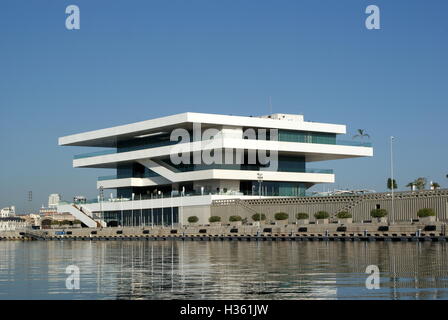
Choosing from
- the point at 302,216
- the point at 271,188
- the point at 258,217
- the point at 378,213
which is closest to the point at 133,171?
the point at 271,188

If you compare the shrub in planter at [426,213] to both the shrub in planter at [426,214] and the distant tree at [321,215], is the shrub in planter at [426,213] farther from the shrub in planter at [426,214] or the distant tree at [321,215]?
the distant tree at [321,215]

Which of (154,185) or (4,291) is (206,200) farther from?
(4,291)

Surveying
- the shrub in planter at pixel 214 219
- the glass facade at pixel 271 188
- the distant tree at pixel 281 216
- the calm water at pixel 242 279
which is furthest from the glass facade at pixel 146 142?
the calm water at pixel 242 279

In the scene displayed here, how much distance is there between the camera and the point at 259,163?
106 metres

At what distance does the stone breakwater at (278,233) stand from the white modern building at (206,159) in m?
9.59

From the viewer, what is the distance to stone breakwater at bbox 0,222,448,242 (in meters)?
61.5

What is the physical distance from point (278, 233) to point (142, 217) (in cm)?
4225

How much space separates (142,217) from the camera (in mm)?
114438

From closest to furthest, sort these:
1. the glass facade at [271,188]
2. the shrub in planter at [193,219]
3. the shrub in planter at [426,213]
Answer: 1. the shrub in planter at [426,213]
2. the shrub in planter at [193,219]
3. the glass facade at [271,188]

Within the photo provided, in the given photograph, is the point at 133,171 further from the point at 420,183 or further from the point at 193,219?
the point at 420,183

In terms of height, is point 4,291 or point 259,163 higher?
point 259,163

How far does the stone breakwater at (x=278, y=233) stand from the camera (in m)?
61.5
